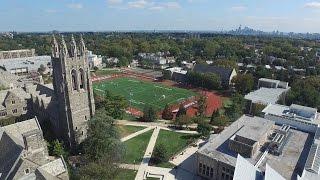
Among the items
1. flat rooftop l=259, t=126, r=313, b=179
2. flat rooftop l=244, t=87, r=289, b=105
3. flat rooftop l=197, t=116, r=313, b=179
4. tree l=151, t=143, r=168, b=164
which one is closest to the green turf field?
flat rooftop l=244, t=87, r=289, b=105


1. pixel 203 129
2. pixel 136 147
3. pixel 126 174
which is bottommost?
pixel 126 174

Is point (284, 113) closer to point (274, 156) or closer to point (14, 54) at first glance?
point (274, 156)

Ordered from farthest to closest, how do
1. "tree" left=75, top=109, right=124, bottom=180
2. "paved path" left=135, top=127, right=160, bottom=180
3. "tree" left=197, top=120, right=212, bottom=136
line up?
"tree" left=197, top=120, right=212, bottom=136
"paved path" left=135, top=127, right=160, bottom=180
"tree" left=75, top=109, right=124, bottom=180

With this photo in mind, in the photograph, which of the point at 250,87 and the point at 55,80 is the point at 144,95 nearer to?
the point at 250,87

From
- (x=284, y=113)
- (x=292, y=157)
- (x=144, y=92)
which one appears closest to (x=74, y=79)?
(x=292, y=157)

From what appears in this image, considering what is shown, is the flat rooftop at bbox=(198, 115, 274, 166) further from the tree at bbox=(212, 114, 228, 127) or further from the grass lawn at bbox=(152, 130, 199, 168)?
the tree at bbox=(212, 114, 228, 127)

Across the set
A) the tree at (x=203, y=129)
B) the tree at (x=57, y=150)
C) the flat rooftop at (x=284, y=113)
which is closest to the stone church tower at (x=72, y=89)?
the tree at (x=57, y=150)
